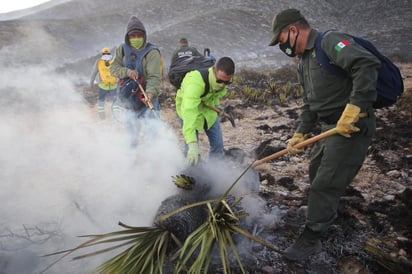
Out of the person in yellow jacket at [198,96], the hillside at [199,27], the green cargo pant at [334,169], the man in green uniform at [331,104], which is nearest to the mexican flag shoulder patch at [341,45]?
the man in green uniform at [331,104]

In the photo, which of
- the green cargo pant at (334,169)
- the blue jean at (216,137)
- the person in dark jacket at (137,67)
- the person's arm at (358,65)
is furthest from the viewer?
the person in dark jacket at (137,67)

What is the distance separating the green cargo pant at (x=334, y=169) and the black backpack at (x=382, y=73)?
0.17 m

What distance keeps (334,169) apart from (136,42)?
274 centimetres

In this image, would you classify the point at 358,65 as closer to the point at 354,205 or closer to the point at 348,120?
the point at 348,120

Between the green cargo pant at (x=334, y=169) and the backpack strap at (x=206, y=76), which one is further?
the backpack strap at (x=206, y=76)

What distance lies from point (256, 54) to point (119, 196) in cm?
1431

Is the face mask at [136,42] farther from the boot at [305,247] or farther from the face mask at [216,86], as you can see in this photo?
the boot at [305,247]

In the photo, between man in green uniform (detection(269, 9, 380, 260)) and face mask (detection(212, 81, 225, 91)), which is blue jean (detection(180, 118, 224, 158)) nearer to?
face mask (detection(212, 81, 225, 91))

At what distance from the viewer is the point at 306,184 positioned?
358 centimetres

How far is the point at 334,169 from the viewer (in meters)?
2.04

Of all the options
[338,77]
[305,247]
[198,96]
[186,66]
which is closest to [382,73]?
[338,77]

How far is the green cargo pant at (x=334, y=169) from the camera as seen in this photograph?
2014 millimetres

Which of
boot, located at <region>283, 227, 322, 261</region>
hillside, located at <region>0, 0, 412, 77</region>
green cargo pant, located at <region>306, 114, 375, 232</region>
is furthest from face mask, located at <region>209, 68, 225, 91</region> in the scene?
hillside, located at <region>0, 0, 412, 77</region>

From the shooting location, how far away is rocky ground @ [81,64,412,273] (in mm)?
2268
